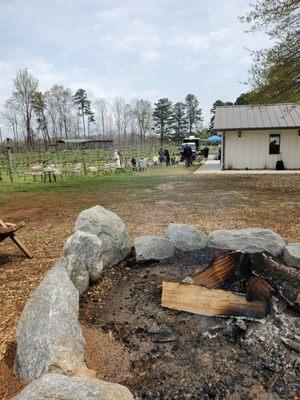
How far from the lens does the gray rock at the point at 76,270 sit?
2.73 metres

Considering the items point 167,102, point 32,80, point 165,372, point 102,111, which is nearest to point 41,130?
point 32,80

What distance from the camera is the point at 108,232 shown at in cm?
350

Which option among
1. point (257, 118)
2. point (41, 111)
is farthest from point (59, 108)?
point (257, 118)

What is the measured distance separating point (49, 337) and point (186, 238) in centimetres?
209

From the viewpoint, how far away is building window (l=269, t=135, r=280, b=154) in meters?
16.7

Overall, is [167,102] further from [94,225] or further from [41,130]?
[94,225]

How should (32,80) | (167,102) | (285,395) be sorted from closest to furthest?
(285,395) → (32,80) → (167,102)

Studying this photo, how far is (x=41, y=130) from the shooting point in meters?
53.0

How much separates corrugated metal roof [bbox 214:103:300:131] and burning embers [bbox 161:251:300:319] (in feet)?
47.7

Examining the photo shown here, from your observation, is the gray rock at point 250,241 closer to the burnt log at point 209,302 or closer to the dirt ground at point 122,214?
the burnt log at point 209,302

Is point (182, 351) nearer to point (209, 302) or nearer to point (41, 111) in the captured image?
point (209, 302)

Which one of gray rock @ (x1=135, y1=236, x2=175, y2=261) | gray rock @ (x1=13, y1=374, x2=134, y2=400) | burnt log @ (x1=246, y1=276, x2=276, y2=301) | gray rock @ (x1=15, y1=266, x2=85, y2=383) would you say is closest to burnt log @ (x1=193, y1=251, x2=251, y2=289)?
burnt log @ (x1=246, y1=276, x2=276, y2=301)

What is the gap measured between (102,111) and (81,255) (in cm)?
6784

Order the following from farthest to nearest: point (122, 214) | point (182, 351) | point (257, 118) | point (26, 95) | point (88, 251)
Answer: point (26, 95) < point (257, 118) < point (122, 214) < point (88, 251) < point (182, 351)
